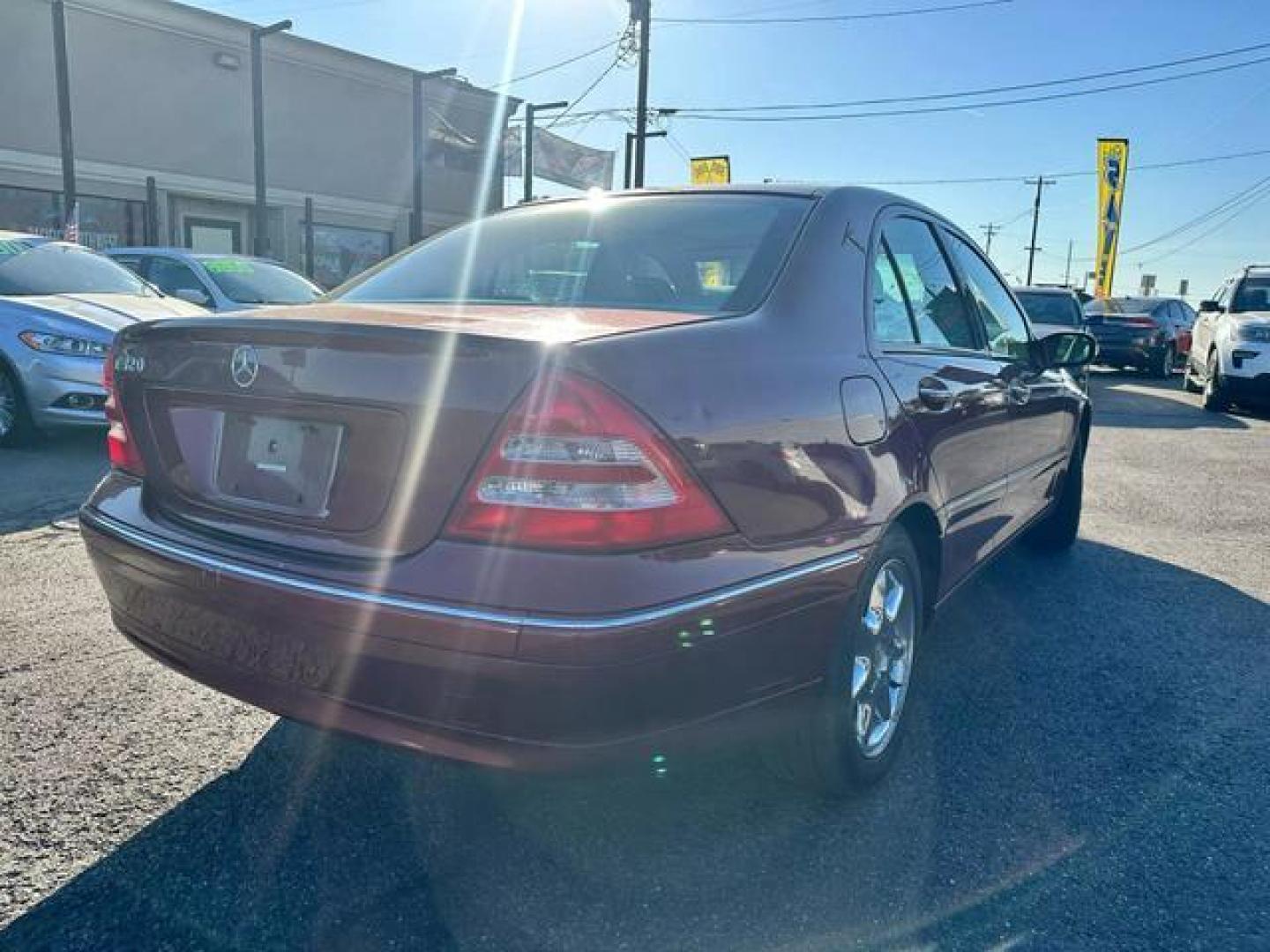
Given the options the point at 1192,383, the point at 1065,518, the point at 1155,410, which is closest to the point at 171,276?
the point at 1065,518

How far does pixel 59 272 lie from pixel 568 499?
7.17 meters

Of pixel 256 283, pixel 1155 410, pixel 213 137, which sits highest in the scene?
pixel 213 137

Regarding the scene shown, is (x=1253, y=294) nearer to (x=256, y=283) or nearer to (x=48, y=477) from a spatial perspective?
(x=256, y=283)

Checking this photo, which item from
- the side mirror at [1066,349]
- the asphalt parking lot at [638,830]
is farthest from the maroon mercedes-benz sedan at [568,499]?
the side mirror at [1066,349]

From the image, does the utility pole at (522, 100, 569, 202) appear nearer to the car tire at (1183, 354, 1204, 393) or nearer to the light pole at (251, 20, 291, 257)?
the light pole at (251, 20, 291, 257)

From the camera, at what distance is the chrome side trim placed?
1694mm

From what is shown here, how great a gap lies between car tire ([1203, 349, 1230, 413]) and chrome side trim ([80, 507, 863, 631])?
1194 centimetres

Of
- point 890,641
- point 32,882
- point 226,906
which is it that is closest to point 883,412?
point 890,641

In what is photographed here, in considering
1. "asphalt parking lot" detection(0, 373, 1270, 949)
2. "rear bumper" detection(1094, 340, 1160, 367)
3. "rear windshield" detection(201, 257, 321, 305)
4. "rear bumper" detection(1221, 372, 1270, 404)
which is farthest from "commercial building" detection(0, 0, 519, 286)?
"rear bumper" detection(1221, 372, 1270, 404)

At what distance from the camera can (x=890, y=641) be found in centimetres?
266

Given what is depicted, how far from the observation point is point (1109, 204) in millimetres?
24844

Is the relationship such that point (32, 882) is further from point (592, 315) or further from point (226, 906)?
point (592, 315)

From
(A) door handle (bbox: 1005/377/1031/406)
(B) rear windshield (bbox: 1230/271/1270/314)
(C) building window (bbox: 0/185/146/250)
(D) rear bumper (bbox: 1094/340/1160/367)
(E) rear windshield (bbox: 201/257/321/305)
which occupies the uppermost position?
(C) building window (bbox: 0/185/146/250)

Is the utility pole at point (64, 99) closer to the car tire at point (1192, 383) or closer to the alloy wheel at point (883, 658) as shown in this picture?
the alloy wheel at point (883, 658)
